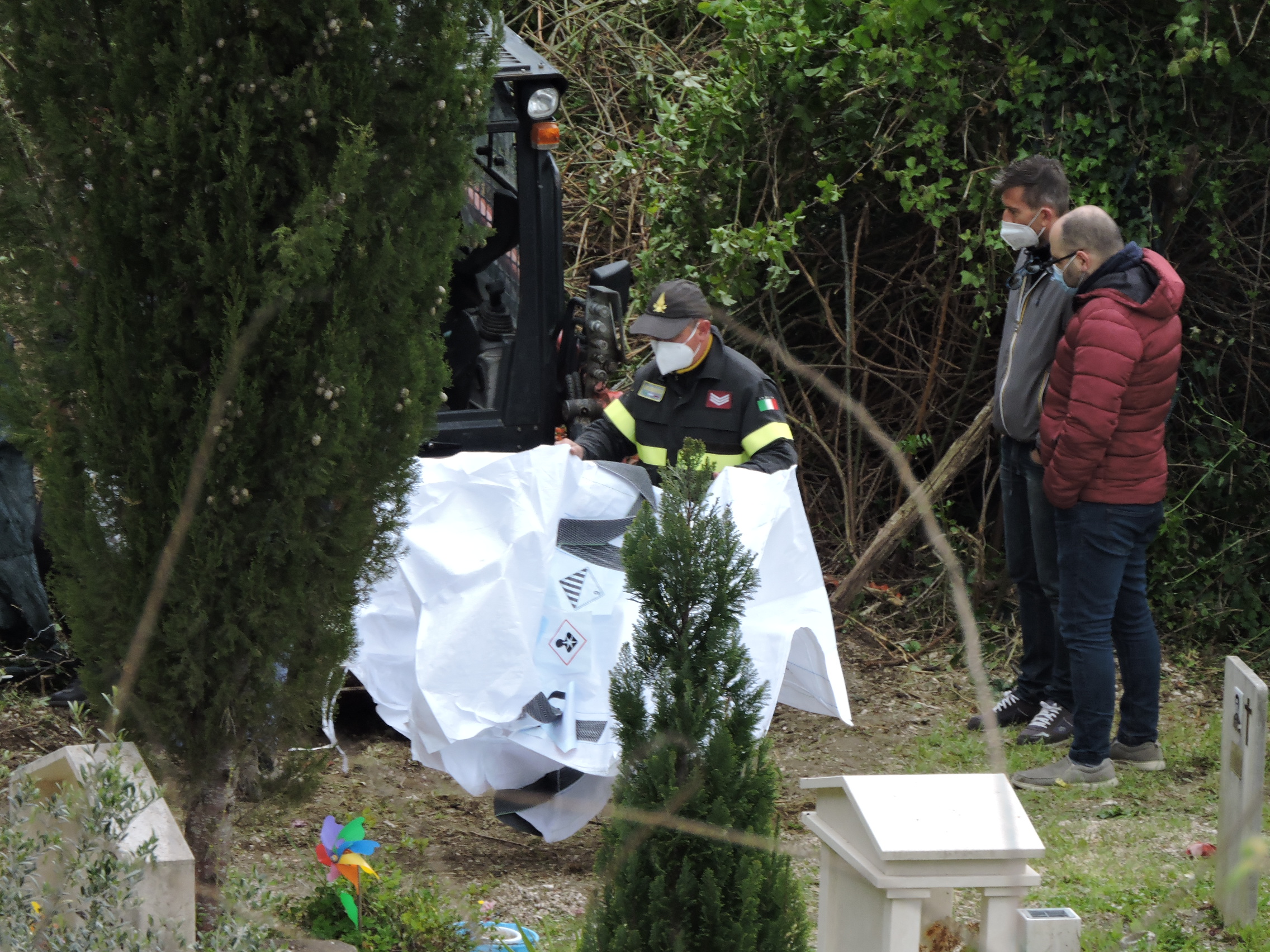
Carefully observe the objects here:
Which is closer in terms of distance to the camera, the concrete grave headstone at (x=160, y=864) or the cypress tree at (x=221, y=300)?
the concrete grave headstone at (x=160, y=864)

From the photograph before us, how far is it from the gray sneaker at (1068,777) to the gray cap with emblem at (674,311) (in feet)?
6.60

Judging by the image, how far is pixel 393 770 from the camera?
4.68m

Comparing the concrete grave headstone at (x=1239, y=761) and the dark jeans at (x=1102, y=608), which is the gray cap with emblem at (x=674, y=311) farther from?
the concrete grave headstone at (x=1239, y=761)

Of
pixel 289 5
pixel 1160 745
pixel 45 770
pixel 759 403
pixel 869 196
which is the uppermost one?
pixel 289 5

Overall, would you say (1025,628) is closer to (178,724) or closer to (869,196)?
(869,196)

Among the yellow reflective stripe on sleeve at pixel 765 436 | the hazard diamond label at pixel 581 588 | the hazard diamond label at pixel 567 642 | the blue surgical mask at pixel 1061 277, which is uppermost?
the blue surgical mask at pixel 1061 277

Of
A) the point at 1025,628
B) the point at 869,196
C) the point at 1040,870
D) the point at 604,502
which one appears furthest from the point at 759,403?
the point at 869,196

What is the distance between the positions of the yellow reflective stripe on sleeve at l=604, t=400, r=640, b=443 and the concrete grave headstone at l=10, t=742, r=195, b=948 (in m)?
2.76

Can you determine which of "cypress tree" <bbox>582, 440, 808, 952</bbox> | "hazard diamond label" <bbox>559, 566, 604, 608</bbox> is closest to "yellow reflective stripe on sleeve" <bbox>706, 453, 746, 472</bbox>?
"hazard diamond label" <bbox>559, 566, 604, 608</bbox>

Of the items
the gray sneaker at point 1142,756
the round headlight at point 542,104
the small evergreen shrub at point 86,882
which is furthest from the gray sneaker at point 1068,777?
the small evergreen shrub at point 86,882

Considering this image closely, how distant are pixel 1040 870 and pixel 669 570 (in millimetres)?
2262

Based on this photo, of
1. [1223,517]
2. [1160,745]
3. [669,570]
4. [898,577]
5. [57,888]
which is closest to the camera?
[57,888]

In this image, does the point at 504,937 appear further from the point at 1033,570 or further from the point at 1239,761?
the point at 1033,570

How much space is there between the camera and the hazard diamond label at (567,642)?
386 centimetres
